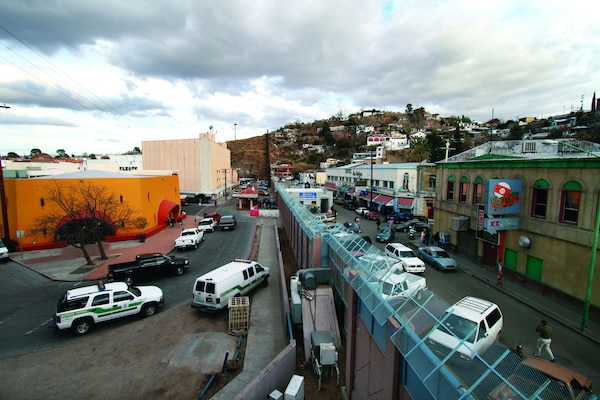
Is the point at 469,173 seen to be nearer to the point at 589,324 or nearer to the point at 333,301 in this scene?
the point at 589,324

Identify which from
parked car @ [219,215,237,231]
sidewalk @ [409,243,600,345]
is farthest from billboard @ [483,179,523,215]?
parked car @ [219,215,237,231]

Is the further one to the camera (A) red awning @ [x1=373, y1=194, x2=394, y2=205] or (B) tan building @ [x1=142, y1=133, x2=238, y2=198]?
(B) tan building @ [x1=142, y1=133, x2=238, y2=198]

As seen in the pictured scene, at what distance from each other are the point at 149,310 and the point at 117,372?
4.25 m

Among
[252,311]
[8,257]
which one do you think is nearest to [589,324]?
[252,311]

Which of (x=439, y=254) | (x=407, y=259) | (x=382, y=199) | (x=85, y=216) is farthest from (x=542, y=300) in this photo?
(x=85, y=216)

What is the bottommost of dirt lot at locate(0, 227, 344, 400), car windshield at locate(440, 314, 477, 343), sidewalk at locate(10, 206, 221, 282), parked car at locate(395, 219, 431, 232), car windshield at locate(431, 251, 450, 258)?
sidewalk at locate(10, 206, 221, 282)

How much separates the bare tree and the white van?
12182 millimetres

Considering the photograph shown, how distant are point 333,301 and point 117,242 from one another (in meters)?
24.8

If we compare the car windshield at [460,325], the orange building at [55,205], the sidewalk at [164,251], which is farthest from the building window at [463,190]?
the orange building at [55,205]

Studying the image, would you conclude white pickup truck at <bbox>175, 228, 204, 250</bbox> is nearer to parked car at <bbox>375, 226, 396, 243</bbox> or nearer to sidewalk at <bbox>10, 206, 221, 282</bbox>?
sidewalk at <bbox>10, 206, 221, 282</bbox>

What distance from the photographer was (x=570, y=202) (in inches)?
613

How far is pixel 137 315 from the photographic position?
14391 mm

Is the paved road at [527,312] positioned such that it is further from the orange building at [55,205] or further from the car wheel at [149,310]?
the orange building at [55,205]

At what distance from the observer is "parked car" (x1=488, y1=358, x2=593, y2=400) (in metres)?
3.79
